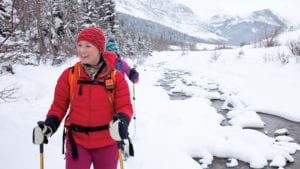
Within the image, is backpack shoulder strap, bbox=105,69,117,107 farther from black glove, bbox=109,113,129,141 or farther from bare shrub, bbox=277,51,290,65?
bare shrub, bbox=277,51,290,65

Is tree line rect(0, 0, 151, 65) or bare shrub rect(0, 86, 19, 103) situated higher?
tree line rect(0, 0, 151, 65)

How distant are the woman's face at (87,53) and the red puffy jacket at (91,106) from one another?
0.10 m

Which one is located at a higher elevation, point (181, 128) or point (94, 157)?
point (94, 157)

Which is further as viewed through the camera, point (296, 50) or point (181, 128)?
point (296, 50)

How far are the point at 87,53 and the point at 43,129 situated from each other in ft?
2.54

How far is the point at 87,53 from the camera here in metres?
2.92

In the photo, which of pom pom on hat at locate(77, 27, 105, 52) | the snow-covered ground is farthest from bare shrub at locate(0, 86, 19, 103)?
pom pom on hat at locate(77, 27, 105, 52)

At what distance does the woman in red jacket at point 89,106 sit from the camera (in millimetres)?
2846

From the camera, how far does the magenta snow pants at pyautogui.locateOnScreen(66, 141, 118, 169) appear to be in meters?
2.92

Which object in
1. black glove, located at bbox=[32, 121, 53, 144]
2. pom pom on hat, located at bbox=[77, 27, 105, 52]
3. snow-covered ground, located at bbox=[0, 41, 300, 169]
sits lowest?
snow-covered ground, located at bbox=[0, 41, 300, 169]

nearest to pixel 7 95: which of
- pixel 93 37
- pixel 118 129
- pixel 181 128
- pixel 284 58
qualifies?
pixel 181 128

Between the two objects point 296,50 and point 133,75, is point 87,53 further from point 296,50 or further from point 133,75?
point 296,50

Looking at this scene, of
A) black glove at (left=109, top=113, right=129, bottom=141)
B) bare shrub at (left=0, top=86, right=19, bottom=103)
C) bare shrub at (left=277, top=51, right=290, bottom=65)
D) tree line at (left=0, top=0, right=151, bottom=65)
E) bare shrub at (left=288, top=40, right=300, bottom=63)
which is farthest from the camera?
tree line at (left=0, top=0, right=151, bottom=65)

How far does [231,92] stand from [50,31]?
12.4 meters
